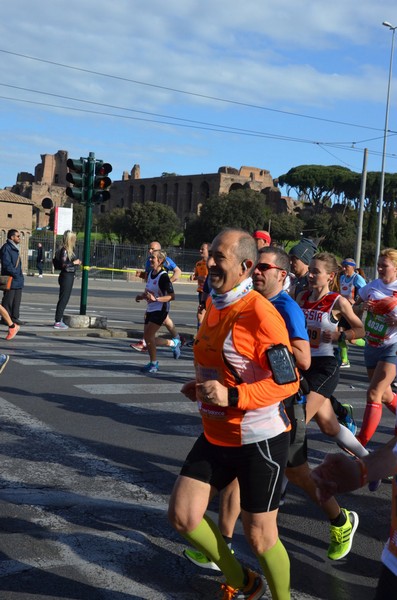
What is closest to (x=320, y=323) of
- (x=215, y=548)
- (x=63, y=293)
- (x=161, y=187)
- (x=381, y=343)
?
(x=381, y=343)

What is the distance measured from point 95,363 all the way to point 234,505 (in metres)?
7.30

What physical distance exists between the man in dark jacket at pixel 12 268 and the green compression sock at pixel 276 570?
1177cm

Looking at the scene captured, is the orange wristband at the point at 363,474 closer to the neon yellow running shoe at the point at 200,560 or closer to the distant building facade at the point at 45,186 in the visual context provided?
the neon yellow running shoe at the point at 200,560

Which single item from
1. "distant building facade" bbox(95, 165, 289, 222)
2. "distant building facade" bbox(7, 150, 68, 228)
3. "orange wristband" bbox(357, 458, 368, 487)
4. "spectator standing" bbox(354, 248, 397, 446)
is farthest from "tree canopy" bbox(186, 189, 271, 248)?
"orange wristband" bbox(357, 458, 368, 487)

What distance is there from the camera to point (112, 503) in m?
5.04

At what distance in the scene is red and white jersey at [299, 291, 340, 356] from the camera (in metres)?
5.69

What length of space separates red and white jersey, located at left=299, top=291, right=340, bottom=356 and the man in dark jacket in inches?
378

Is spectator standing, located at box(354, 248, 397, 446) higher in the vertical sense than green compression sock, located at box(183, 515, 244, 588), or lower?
higher

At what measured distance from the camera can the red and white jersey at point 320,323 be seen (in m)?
5.69

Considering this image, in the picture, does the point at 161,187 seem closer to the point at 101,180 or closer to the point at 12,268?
the point at 101,180

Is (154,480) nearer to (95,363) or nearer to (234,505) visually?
(234,505)

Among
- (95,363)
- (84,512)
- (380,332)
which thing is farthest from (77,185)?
(84,512)

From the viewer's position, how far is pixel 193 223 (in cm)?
7119

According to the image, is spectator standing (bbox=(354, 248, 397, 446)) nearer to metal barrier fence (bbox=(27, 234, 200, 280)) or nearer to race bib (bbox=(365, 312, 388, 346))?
race bib (bbox=(365, 312, 388, 346))
